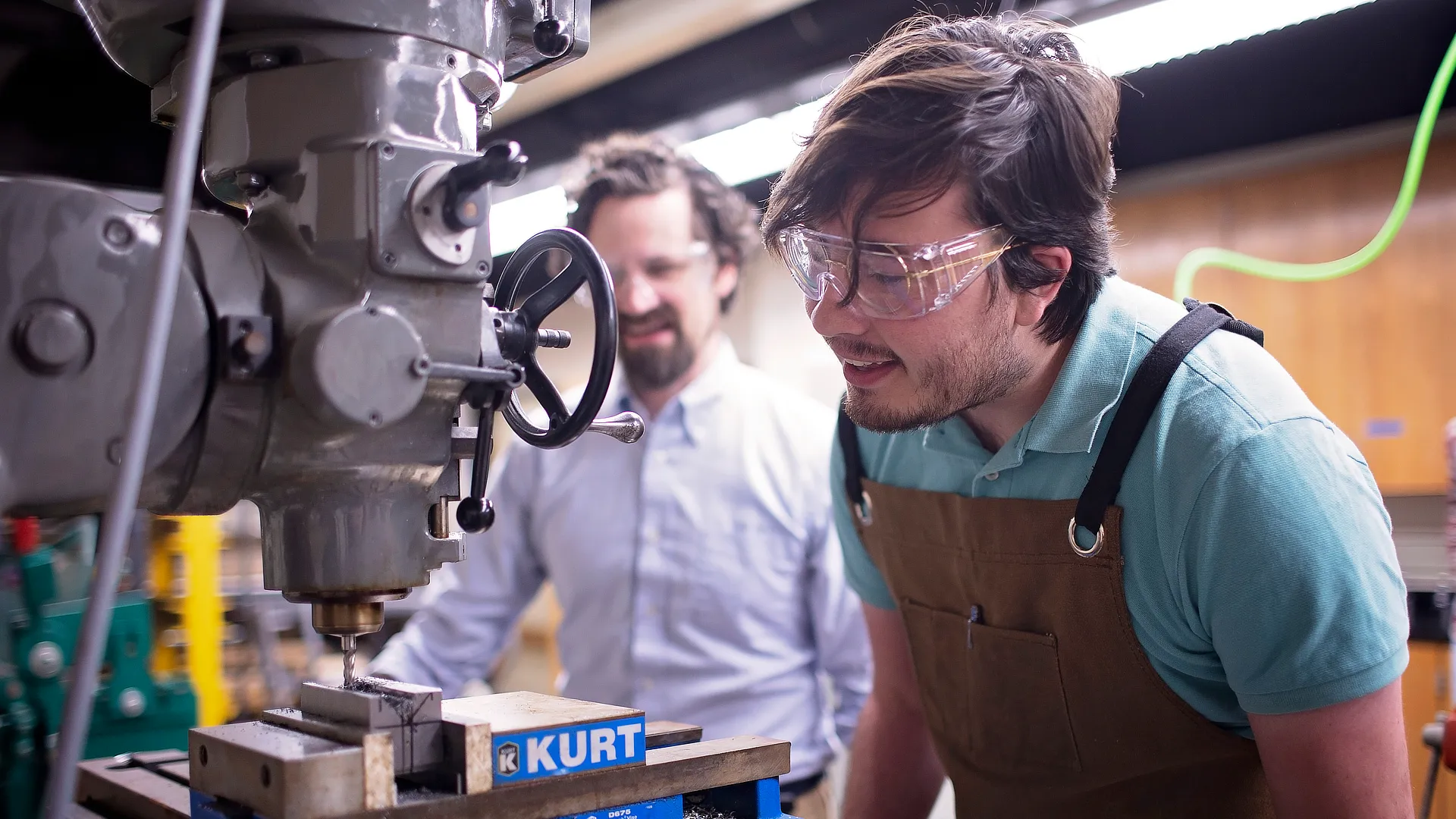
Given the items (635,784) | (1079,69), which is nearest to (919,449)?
(1079,69)

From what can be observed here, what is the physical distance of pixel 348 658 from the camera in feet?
3.07

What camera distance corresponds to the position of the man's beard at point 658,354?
2.40 m

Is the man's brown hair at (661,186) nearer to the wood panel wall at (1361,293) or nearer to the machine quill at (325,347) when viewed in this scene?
the machine quill at (325,347)

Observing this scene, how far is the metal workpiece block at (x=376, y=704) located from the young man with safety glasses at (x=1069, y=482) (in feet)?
2.29

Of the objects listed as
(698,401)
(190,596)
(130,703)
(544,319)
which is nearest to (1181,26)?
(698,401)

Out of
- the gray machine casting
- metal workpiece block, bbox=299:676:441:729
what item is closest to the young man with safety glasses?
the gray machine casting

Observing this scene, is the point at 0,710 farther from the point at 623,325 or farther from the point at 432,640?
the point at 623,325

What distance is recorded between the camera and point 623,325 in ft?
7.97

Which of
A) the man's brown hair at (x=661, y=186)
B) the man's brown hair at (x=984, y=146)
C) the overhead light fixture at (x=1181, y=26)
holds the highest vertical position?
the overhead light fixture at (x=1181, y=26)

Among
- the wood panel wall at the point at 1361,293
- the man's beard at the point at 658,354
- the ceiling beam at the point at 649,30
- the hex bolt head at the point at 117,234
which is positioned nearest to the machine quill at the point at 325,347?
the hex bolt head at the point at 117,234

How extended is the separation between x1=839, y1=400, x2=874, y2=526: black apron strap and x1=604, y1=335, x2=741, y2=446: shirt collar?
0.79 m

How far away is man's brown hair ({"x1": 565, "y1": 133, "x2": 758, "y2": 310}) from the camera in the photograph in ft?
8.06

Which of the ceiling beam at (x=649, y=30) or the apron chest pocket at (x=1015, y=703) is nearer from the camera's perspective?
the apron chest pocket at (x=1015, y=703)

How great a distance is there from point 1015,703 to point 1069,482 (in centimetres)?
31
